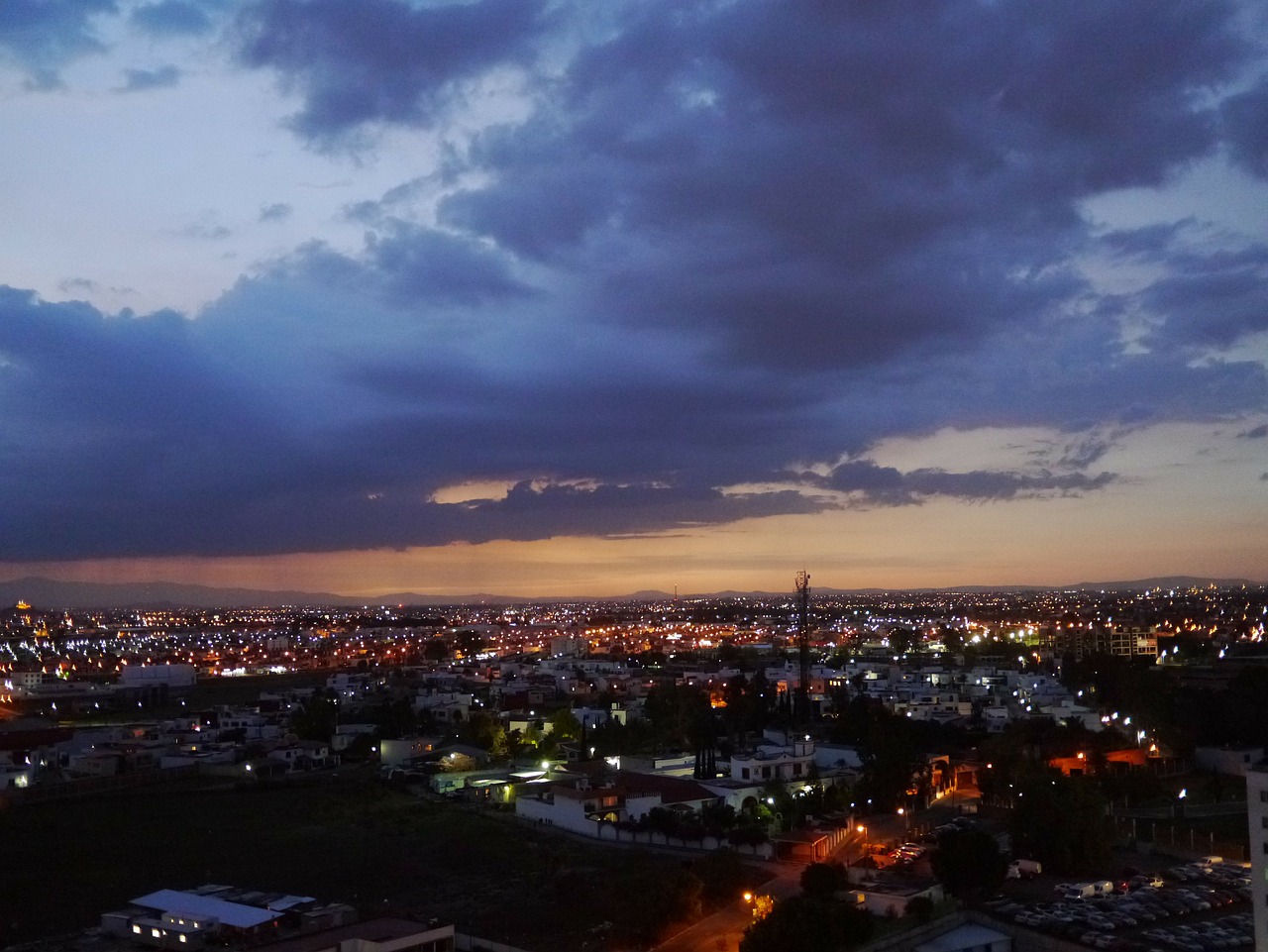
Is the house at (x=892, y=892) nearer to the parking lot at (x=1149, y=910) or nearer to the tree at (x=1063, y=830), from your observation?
the parking lot at (x=1149, y=910)

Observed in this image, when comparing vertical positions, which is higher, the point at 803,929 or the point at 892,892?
the point at 803,929

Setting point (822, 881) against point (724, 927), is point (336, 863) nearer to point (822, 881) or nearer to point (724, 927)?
point (724, 927)

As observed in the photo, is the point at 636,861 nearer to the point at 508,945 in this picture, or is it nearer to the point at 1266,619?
the point at 508,945

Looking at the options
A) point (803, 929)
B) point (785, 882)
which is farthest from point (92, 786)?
point (803, 929)

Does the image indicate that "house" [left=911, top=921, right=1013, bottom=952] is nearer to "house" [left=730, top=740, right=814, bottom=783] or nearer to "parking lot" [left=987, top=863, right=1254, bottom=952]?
"parking lot" [left=987, top=863, right=1254, bottom=952]

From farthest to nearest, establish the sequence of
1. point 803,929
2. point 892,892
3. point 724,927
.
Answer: point 892,892, point 724,927, point 803,929

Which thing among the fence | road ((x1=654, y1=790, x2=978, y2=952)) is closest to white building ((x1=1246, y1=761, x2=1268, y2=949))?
road ((x1=654, y1=790, x2=978, y2=952))
